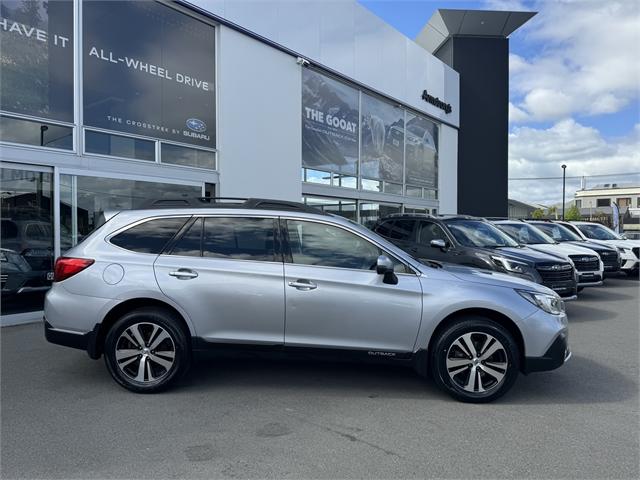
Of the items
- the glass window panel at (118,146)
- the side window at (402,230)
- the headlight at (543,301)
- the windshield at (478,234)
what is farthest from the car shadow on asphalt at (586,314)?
the glass window panel at (118,146)

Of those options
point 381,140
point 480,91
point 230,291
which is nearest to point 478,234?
point 230,291

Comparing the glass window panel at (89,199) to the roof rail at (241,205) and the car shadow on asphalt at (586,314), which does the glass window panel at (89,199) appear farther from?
the car shadow on asphalt at (586,314)

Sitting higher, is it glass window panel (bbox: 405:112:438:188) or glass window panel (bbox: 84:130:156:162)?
glass window panel (bbox: 405:112:438:188)

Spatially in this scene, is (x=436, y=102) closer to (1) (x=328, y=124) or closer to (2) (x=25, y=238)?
(1) (x=328, y=124)

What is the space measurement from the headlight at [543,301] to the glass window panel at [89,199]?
5.36 meters

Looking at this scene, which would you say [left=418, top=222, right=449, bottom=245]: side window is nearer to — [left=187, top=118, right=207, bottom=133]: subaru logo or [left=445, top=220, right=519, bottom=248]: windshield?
[left=445, top=220, right=519, bottom=248]: windshield

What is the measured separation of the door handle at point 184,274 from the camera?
4355 millimetres

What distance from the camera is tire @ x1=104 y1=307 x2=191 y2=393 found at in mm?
4332

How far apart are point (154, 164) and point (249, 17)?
4.30m

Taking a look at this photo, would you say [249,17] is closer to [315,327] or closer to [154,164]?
[154,164]

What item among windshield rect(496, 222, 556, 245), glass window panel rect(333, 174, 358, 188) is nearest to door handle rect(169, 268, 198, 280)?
windshield rect(496, 222, 556, 245)

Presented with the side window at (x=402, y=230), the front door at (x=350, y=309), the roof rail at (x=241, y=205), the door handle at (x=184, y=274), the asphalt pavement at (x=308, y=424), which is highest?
the roof rail at (x=241, y=205)

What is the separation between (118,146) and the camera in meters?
8.61

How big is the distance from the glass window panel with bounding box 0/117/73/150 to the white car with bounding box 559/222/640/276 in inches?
520
